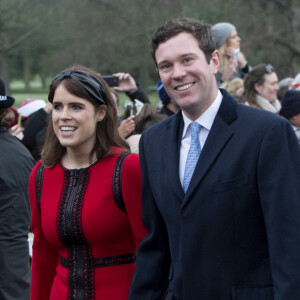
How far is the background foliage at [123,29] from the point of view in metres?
25.7

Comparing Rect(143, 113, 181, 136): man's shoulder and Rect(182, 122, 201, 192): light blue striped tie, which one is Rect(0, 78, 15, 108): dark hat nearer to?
Rect(143, 113, 181, 136): man's shoulder

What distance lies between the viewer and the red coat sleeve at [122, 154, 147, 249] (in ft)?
9.78

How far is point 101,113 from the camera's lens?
327 centimetres

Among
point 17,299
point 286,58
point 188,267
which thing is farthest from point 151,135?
point 286,58

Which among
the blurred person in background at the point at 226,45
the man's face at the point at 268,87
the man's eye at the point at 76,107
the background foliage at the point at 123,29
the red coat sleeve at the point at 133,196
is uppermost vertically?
the background foliage at the point at 123,29

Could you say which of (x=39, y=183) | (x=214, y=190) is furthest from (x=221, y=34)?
(x=214, y=190)

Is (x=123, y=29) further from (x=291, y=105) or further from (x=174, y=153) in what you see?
(x=174, y=153)

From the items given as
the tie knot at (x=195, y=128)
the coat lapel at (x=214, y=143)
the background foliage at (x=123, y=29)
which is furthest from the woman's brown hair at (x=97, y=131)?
the background foliage at (x=123, y=29)

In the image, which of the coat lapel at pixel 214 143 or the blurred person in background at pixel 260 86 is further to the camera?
the blurred person in background at pixel 260 86

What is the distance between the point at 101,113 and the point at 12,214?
4.55 feet

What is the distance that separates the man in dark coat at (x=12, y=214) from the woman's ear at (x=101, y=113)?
1.28 metres

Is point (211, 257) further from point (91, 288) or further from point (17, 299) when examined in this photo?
point (17, 299)

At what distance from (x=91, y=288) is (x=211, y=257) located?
907 mm

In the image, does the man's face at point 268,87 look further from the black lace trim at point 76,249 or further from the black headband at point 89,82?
the black lace trim at point 76,249
